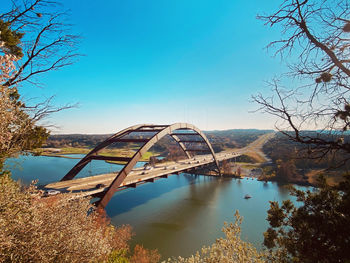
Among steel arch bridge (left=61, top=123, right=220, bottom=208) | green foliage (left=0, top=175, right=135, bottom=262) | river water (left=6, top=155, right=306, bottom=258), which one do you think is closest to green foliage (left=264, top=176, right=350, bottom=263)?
green foliage (left=0, top=175, right=135, bottom=262)

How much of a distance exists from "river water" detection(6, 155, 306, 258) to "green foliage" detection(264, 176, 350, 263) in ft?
29.2

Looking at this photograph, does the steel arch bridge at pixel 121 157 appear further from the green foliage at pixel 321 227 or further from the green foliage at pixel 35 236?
the green foliage at pixel 321 227

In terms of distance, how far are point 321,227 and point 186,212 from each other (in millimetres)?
21593

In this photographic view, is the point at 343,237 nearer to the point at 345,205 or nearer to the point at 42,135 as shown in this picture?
the point at 345,205

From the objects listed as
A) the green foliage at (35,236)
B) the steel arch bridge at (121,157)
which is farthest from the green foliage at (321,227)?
the steel arch bridge at (121,157)

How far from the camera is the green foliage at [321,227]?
5.30 m

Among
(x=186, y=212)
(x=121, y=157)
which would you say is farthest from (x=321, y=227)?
(x=186, y=212)

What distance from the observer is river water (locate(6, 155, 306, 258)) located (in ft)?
58.2

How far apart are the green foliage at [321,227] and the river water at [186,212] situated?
8904 millimetres

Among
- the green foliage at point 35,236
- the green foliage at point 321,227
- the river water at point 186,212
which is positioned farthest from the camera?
the river water at point 186,212

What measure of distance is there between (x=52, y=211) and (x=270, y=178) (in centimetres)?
4882

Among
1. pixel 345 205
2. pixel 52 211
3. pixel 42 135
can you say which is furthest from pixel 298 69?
pixel 42 135

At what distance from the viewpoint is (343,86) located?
331cm

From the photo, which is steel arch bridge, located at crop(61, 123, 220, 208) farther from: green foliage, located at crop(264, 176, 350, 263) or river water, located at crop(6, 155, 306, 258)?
green foliage, located at crop(264, 176, 350, 263)
